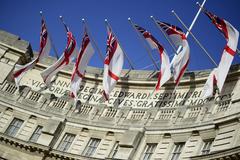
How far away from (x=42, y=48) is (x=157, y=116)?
40.2 feet

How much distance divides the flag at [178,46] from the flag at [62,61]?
9.07m

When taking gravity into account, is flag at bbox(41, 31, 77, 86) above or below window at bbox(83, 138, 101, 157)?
above

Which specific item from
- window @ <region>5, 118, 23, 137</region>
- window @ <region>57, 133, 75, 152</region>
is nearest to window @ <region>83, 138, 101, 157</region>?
window @ <region>57, 133, 75, 152</region>

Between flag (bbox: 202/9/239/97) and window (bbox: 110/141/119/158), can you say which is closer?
flag (bbox: 202/9/239/97)

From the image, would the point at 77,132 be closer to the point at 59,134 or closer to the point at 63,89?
the point at 59,134

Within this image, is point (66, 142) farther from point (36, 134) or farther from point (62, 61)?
point (62, 61)

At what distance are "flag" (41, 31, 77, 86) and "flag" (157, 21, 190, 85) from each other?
9075 millimetres

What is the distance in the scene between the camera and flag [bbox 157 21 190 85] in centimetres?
4028

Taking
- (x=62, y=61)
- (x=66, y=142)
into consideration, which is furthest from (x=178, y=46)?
(x=66, y=142)

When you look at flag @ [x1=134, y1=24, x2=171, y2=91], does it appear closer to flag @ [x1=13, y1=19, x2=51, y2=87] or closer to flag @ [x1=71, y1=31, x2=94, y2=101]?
flag @ [x1=71, y1=31, x2=94, y2=101]

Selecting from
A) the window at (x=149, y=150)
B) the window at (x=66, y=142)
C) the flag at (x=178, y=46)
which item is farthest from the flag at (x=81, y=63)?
the window at (x=149, y=150)

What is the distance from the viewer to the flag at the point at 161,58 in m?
40.8

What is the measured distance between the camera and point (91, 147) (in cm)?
4494

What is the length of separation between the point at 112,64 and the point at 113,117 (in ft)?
14.5
